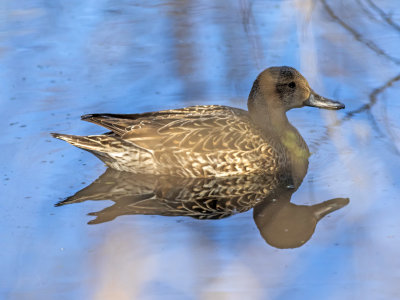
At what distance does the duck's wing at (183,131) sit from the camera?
725 centimetres

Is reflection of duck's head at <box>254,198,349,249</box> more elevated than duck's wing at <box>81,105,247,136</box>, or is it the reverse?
duck's wing at <box>81,105,247,136</box>

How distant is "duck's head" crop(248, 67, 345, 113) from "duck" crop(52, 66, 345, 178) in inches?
7.4

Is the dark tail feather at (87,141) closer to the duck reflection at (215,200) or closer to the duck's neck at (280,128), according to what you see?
the duck reflection at (215,200)

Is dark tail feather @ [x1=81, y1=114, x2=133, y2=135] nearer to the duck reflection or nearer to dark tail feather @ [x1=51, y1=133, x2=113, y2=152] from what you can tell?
dark tail feather @ [x1=51, y1=133, x2=113, y2=152]

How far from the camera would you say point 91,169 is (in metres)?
7.33

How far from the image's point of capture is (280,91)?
300 inches

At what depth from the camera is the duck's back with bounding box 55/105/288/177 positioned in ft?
23.7

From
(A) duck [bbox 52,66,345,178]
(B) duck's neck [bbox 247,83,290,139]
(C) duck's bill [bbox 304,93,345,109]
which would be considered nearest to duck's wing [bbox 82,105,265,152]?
(A) duck [bbox 52,66,345,178]

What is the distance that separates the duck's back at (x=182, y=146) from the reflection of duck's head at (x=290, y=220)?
806 millimetres

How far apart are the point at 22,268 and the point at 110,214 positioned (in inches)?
40.2

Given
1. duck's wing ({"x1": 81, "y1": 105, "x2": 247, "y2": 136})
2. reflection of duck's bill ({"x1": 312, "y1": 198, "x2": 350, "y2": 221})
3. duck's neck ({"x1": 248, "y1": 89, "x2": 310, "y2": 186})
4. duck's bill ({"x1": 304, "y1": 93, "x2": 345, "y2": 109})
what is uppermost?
duck's wing ({"x1": 81, "y1": 105, "x2": 247, "y2": 136})

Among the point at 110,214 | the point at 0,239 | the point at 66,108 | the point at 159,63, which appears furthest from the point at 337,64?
the point at 0,239

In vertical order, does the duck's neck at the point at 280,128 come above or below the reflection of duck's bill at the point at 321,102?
below

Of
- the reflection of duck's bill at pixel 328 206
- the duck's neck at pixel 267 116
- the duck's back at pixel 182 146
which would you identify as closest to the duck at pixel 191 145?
the duck's back at pixel 182 146
